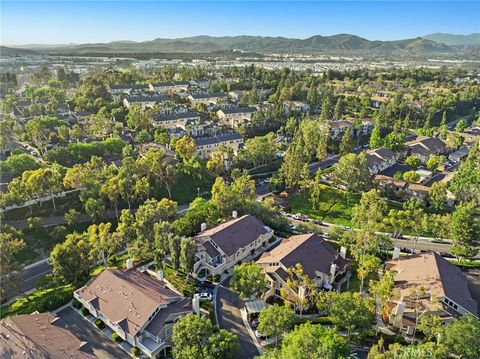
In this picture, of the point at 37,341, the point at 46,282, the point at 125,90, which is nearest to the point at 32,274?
the point at 46,282

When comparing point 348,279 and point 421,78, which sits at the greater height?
point 421,78

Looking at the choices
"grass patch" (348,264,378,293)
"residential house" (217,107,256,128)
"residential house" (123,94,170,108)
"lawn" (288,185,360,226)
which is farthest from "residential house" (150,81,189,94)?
"grass patch" (348,264,378,293)

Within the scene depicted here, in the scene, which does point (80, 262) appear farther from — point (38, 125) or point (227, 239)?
point (38, 125)

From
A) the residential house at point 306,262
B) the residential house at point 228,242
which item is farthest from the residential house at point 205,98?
the residential house at point 306,262

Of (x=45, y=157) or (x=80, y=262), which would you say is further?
(x=45, y=157)

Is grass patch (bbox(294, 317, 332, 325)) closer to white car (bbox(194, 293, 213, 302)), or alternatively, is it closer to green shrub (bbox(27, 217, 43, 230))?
white car (bbox(194, 293, 213, 302))

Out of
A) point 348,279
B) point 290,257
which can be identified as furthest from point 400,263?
point 290,257

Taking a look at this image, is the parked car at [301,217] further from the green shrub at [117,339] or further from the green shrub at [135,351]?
the green shrub at [135,351]

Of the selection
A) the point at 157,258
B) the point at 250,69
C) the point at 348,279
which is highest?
the point at 250,69
